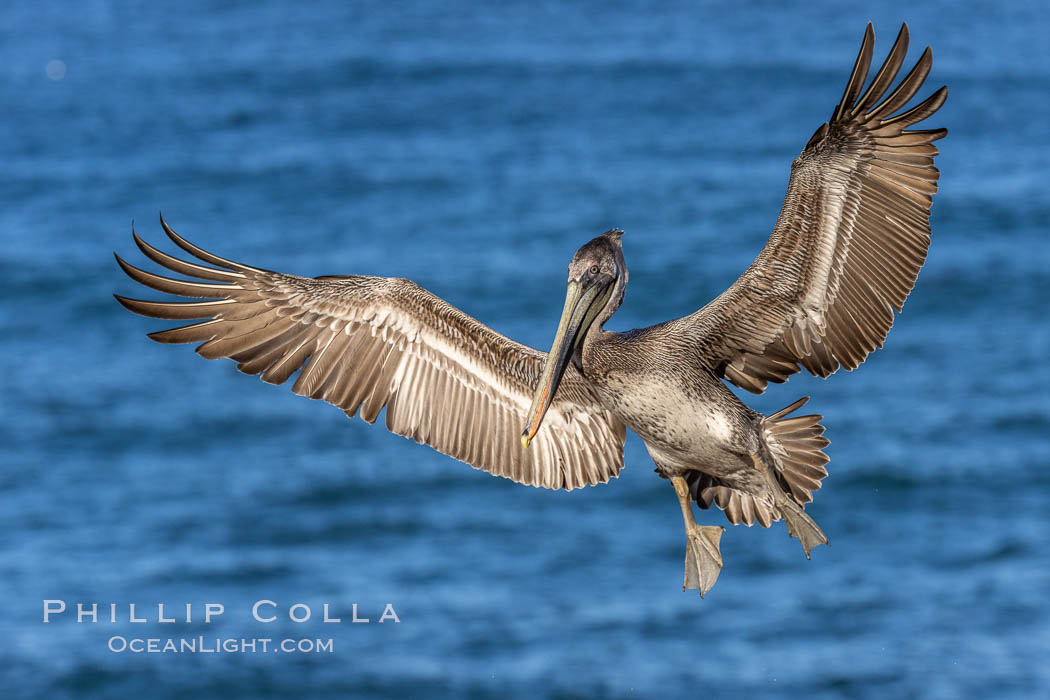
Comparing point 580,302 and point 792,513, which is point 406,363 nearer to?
point 580,302

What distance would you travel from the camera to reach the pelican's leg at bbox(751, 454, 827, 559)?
9.29 m

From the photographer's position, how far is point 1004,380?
43.0m

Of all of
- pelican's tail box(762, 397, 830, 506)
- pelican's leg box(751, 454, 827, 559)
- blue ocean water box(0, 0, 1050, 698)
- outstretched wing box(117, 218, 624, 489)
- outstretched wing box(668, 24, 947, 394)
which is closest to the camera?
outstretched wing box(668, 24, 947, 394)

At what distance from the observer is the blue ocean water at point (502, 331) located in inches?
1339

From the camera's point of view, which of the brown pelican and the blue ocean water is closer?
the brown pelican

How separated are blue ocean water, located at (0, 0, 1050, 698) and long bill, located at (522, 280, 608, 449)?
72.8 feet

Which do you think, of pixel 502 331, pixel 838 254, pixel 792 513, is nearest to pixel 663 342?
pixel 838 254

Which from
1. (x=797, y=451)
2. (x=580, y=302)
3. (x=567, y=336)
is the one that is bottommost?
(x=797, y=451)

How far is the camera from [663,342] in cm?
916

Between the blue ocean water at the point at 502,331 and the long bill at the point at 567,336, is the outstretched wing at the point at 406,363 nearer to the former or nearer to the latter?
the long bill at the point at 567,336

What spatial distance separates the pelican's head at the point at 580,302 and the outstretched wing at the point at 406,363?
2.96ft

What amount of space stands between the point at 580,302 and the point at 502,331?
94.9 ft

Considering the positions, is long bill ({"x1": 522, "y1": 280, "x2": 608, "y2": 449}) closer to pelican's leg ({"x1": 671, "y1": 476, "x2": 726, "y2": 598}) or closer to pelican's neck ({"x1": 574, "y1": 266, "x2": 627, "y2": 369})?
pelican's neck ({"x1": 574, "y1": 266, "x2": 627, "y2": 369})

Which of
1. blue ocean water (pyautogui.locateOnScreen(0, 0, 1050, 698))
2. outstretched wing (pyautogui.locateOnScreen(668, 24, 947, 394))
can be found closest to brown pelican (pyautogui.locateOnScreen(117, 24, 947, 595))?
outstretched wing (pyautogui.locateOnScreen(668, 24, 947, 394))
